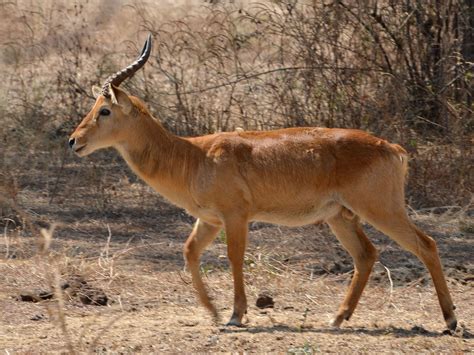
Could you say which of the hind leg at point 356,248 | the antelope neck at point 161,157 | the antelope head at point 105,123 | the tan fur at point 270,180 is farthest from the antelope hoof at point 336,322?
the antelope head at point 105,123

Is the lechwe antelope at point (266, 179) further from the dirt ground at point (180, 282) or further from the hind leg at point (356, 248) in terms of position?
the dirt ground at point (180, 282)

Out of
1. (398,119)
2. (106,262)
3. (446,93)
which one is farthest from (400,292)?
(446,93)

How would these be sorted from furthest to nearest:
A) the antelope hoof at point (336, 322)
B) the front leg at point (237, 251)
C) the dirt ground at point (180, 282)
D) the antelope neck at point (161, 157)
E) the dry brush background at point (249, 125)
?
the dry brush background at point (249, 125) < the antelope neck at point (161, 157) < the antelope hoof at point (336, 322) < the front leg at point (237, 251) < the dirt ground at point (180, 282)

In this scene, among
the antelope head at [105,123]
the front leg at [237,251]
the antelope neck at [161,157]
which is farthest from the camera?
the antelope head at [105,123]

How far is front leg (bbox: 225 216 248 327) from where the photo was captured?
8758 millimetres

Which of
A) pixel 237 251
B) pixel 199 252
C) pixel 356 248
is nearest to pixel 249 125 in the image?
pixel 356 248

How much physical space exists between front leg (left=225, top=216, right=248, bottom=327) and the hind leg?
878 mm

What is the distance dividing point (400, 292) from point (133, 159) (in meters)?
2.87

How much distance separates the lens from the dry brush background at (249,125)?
10422mm

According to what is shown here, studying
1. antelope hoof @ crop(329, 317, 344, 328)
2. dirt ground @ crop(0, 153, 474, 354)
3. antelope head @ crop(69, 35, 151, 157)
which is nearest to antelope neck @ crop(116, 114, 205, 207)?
antelope head @ crop(69, 35, 151, 157)

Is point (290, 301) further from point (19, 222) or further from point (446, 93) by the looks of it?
point (446, 93)

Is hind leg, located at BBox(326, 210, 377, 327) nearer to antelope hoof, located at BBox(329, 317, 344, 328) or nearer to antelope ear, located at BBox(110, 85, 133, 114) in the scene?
antelope hoof, located at BBox(329, 317, 344, 328)

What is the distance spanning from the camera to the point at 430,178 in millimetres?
13375

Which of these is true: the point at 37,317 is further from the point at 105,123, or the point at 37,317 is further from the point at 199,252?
the point at 105,123
